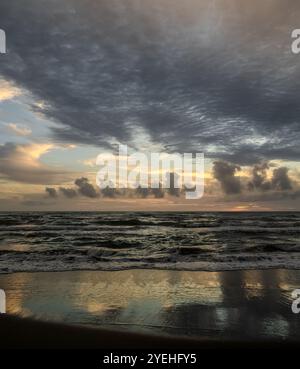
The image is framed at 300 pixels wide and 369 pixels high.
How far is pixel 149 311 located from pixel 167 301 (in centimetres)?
84

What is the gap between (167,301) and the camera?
827cm

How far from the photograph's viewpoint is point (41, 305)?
8039mm

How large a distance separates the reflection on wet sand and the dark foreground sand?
0.06ft

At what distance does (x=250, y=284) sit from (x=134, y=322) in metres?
4.79

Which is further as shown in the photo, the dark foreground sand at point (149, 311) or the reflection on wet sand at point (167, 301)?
the reflection on wet sand at point (167, 301)

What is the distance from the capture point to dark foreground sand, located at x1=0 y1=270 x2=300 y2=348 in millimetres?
6109

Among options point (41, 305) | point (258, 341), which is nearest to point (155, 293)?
point (41, 305)

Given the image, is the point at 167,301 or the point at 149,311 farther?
the point at 167,301

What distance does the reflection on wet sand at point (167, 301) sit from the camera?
6.68 metres

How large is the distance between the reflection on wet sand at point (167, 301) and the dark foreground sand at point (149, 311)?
0.06 feet
